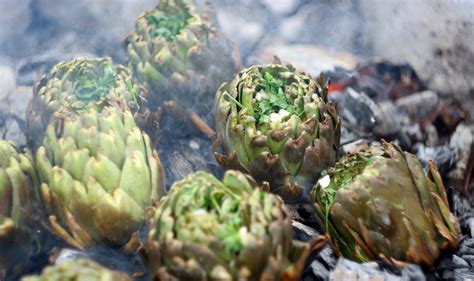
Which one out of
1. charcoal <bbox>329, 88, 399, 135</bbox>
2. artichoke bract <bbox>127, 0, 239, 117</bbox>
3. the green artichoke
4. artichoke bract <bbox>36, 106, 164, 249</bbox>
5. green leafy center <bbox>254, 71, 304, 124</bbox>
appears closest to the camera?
the green artichoke

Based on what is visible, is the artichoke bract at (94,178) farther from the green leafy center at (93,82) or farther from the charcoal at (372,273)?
the charcoal at (372,273)

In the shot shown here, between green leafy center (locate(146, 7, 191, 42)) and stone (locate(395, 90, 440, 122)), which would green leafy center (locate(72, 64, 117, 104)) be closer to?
green leafy center (locate(146, 7, 191, 42))

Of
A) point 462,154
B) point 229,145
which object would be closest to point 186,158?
point 229,145

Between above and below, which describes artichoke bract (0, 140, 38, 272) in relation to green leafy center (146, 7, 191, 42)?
below

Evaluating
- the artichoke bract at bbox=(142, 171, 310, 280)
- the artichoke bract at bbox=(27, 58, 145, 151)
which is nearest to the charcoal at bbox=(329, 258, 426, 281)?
the artichoke bract at bbox=(142, 171, 310, 280)

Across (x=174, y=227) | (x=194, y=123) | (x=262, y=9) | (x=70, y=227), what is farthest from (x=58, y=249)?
(x=262, y=9)

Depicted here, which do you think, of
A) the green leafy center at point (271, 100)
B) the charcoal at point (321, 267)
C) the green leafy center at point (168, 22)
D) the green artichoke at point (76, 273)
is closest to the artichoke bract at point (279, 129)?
the green leafy center at point (271, 100)

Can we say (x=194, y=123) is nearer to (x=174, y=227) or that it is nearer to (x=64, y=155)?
(x=64, y=155)
